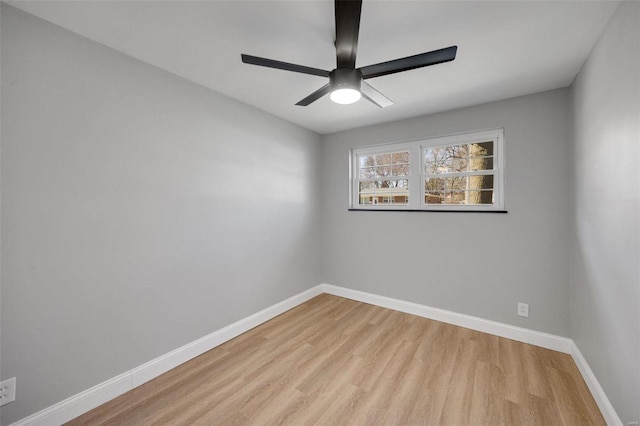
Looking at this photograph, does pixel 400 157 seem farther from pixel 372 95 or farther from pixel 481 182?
pixel 372 95

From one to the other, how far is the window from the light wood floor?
1467 millimetres

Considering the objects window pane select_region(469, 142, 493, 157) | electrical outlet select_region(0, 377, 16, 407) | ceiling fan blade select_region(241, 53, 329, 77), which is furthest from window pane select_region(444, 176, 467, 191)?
electrical outlet select_region(0, 377, 16, 407)

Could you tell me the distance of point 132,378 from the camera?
1.83 m

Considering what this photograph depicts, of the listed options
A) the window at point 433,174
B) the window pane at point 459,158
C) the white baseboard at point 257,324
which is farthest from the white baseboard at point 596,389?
the window pane at point 459,158

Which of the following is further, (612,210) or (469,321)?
A: (469,321)

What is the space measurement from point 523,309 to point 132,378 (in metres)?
3.45

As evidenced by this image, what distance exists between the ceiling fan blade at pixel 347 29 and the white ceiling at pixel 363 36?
0.22 m

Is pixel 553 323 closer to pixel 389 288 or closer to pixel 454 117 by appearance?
pixel 389 288

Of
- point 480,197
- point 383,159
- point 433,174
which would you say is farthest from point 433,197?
point 383,159

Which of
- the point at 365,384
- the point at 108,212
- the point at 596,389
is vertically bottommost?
the point at 365,384

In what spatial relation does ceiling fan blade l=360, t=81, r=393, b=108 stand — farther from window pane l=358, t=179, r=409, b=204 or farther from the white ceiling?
window pane l=358, t=179, r=409, b=204

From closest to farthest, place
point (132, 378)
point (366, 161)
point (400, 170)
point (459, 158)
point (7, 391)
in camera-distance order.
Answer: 1. point (7, 391)
2. point (132, 378)
3. point (459, 158)
4. point (400, 170)
5. point (366, 161)

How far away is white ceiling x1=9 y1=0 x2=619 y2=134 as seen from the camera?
1397 mm

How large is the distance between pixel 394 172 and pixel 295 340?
2.35m
